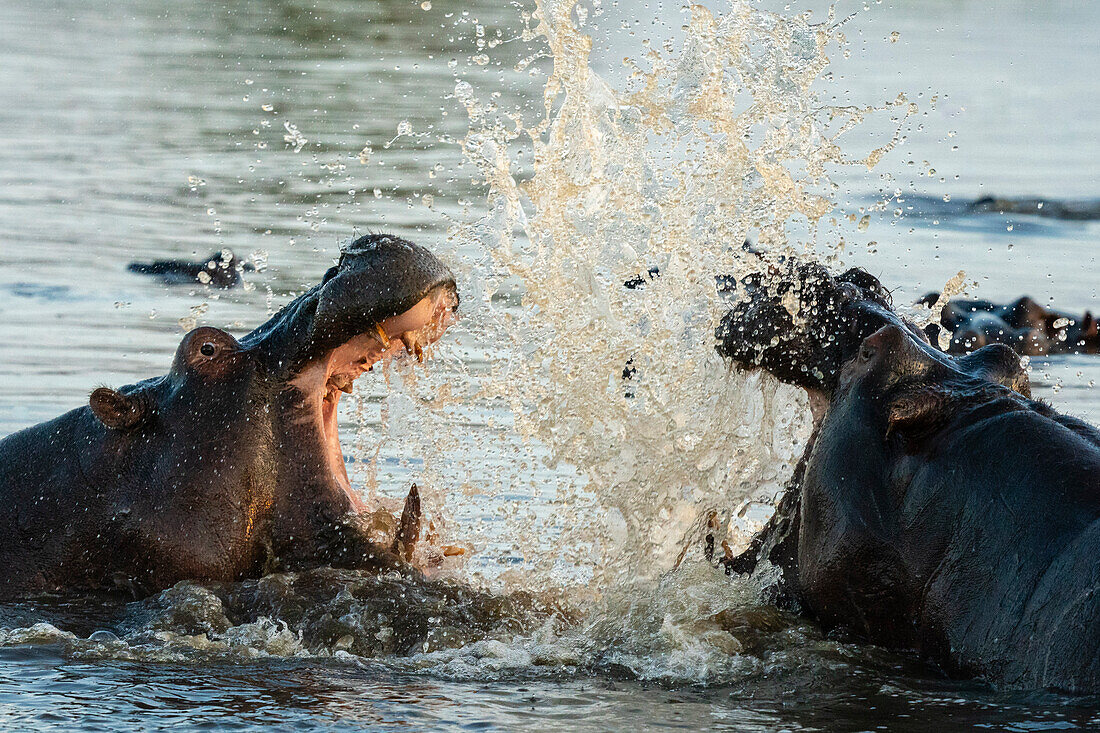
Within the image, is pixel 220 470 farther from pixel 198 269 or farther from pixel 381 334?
pixel 198 269

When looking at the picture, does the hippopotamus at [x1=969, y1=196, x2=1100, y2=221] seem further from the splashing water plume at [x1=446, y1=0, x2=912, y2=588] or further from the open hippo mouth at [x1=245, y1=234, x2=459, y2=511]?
the open hippo mouth at [x1=245, y1=234, x2=459, y2=511]

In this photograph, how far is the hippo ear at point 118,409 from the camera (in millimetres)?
4961

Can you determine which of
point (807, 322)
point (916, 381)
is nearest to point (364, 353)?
point (807, 322)

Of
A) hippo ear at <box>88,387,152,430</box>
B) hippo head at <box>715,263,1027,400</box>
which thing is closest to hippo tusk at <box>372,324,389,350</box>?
hippo ear at <box>88,387,152,430</box>

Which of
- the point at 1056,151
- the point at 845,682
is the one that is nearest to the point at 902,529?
the point at 845,682

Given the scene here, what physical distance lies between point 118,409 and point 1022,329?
20.4ft

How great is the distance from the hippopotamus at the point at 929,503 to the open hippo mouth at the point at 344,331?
1.06 metres

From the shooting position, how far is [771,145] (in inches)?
226

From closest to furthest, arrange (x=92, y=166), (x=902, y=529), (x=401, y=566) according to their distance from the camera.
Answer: (x=902, y=529) < (x=401, y=566) < (x=92, y=166)

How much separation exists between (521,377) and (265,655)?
160 centimetres

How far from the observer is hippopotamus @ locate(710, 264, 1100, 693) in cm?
376

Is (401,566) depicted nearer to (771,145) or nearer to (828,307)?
(828,307)

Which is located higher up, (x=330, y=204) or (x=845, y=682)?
(x=330, y=204)

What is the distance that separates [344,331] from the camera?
16.4 feet
